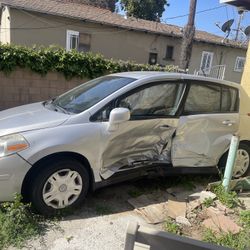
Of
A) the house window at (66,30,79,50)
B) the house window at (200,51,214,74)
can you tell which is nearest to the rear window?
the house window at (66,30,79,50)

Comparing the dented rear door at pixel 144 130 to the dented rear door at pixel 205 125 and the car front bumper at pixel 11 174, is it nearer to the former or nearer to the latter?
the dented rear door at pixel 205 125

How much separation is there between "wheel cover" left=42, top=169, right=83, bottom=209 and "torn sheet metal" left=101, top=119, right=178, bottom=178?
39 centimetres

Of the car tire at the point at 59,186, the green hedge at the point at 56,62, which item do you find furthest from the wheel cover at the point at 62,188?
the green hedge at the point at 56,62

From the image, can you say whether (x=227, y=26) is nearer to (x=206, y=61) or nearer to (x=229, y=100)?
(x=206, y=61)

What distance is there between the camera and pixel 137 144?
4070 mm

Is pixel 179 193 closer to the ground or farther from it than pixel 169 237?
closer to the ground

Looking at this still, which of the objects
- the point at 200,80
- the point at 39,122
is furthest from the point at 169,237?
the point at 200,80

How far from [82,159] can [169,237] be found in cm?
215

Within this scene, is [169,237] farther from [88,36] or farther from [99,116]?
[88,36]

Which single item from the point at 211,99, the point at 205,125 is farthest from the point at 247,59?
the point at 205,125

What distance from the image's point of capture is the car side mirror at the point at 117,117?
3.63 m

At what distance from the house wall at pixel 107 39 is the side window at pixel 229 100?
36.6ft

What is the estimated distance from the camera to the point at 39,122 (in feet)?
11.6

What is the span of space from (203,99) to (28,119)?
2531 millimetres
